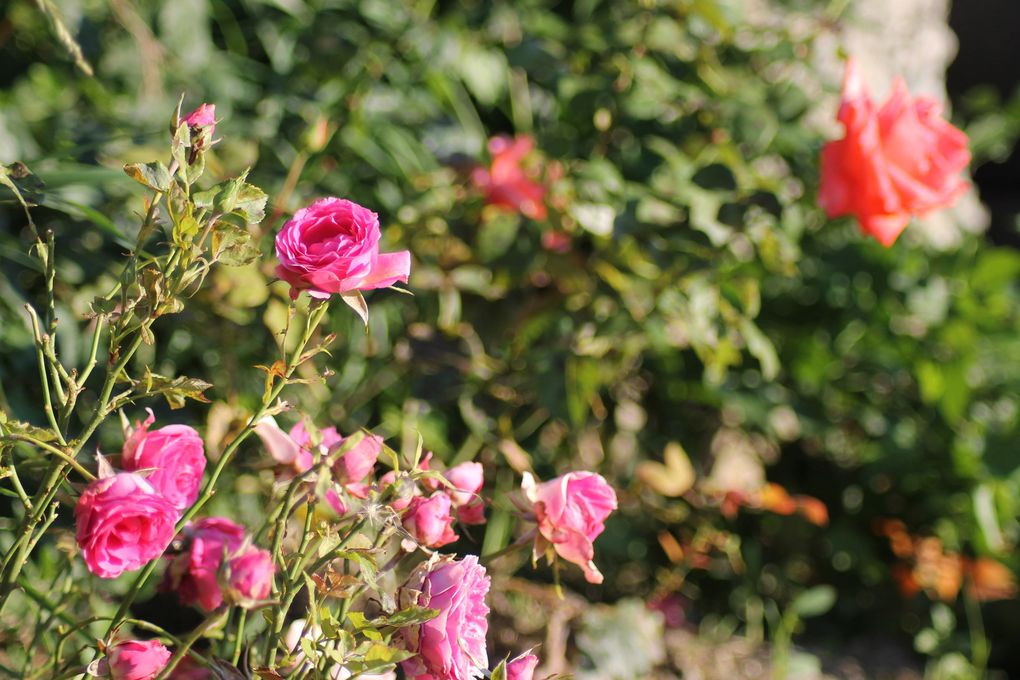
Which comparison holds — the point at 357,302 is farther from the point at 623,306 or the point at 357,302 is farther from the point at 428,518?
the point at 623,306

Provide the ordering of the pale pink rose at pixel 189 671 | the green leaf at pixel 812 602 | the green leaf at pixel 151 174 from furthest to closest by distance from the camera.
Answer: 1. the green leaf at pixel 812 602
2. the pale pink rose at pixel 189 671
3. the green leaf at pixel 151 174

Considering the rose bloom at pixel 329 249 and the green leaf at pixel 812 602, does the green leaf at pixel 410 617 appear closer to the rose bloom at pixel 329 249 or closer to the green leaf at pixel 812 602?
the rose bloom at pixel 329 249

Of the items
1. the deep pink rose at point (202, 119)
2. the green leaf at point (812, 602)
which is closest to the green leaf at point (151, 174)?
the deep pink rose at point (202, 119)

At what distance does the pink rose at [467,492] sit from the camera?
2.55 feet

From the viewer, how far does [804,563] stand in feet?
6.45

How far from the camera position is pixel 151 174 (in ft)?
2.12

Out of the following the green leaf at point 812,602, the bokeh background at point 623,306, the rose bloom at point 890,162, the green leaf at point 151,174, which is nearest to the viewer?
the green leaf at point 151,174

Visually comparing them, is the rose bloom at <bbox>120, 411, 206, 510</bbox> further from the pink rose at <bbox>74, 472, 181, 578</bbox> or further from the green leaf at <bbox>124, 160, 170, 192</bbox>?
the green leaf at <bbox>124, 160, 170, 192</bbox>

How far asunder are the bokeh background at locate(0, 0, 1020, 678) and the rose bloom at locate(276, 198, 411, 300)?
0.40 m

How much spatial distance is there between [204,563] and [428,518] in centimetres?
17

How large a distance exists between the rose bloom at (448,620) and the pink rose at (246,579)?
89mm

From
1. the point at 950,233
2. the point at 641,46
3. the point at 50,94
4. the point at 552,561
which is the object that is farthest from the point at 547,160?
the point at 950,233

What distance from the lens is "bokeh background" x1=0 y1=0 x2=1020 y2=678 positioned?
Answer: 4.55ft

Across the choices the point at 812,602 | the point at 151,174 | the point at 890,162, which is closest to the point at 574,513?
the point at 151,174
